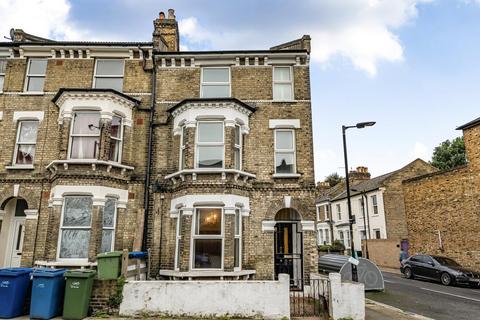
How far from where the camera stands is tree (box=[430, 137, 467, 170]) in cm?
4156

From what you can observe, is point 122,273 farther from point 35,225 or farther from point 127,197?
point 35,225

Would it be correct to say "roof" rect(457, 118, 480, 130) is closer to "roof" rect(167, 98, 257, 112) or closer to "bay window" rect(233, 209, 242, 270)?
"roof" rect(167, 98, 257, 112)

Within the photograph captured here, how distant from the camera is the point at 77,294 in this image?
852 centimetres

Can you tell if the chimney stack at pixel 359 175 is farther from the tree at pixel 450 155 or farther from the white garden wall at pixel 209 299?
the white garden wall at pixel 209 299

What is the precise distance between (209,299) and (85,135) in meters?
7.89

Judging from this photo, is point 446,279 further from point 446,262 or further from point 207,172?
point 207,172

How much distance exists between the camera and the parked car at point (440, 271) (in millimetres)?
15938

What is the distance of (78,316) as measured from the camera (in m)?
8.35

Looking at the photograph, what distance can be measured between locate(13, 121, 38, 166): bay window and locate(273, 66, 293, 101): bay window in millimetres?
10318

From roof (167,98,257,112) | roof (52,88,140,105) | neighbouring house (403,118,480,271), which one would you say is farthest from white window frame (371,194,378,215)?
roof (52,88,140,105)

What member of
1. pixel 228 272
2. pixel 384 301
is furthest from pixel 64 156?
pixel 384 301

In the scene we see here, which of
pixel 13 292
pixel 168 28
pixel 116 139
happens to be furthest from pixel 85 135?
pixel 168 28

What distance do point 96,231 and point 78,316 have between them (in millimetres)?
3625

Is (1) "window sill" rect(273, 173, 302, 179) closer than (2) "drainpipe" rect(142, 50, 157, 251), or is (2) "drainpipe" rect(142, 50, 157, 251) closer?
(2) "drainpipe" rect(142, 50, 157, 251)
